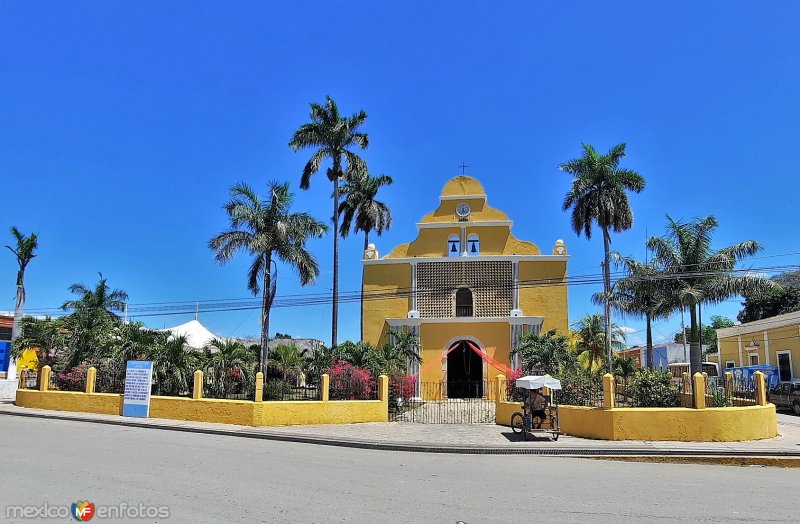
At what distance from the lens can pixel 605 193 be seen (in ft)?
93.6

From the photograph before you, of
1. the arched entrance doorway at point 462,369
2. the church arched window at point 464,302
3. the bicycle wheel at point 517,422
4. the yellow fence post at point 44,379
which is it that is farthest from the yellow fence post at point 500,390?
the yellow fence post at point 44,379

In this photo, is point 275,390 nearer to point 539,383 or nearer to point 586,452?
point 539,383

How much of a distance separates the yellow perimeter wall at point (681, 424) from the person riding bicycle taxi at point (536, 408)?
1263 mm

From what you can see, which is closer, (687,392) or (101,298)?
(687,392)

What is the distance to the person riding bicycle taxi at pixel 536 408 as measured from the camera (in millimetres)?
→ 15516

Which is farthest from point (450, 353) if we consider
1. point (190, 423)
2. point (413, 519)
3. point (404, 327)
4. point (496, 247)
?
point (413, 519)

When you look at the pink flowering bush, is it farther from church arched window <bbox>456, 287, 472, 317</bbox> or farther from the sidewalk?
church arched window <bbox>456, 287, 472, 317</bbox>

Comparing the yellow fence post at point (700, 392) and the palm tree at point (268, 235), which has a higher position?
the palm tree at point (268, 235)

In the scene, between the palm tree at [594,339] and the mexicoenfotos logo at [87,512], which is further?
the palm tree at [594,339]

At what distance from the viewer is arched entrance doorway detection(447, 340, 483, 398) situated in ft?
95.2

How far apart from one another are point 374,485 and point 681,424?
9.57 m

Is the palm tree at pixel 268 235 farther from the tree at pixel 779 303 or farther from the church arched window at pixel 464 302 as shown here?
the tree at pixel 779 303

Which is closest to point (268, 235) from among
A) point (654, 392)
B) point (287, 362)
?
point (287, 362)

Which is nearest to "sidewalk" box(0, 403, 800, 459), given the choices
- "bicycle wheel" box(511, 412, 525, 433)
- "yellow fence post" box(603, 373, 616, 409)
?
"bicycle wheel" box(511, 412, 525, 433)
